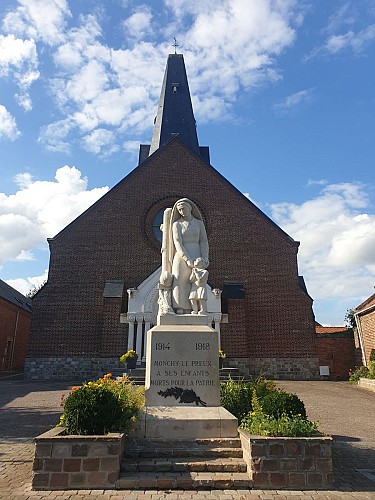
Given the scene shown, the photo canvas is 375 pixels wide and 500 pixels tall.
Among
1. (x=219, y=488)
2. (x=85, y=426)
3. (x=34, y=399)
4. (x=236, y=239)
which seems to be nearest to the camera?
(x=219, y=488)

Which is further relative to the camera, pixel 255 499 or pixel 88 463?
pixel 88 463

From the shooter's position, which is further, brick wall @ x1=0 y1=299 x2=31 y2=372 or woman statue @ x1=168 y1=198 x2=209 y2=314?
brick wall @ x1=0 y1=299 x2=31 y2=372

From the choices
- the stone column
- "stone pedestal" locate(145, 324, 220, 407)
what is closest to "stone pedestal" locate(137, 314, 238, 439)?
"stone pedestal" locate(145, 324, 220, 407)

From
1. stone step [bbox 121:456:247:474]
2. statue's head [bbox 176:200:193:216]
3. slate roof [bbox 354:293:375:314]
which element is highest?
slate roof [bbox 354:293:375:314]

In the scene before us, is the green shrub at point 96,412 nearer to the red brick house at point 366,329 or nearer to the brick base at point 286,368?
the brick base at point 286,368

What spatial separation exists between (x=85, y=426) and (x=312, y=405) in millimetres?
9126

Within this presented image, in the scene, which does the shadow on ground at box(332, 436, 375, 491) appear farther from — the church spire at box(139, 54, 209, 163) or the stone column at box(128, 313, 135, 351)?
the church spire at box(139, 54, 209, 163)

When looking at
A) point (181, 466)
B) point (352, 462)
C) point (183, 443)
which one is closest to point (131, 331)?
point (183, 443)

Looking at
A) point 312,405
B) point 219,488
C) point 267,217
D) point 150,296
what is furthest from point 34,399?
point 267,217

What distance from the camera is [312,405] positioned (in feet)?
41.5

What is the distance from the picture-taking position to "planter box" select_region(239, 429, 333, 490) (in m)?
5.32

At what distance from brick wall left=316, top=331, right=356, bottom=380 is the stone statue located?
18.9 meters

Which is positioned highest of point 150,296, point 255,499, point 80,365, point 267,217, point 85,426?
point 267,217

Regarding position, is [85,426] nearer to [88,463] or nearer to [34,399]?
[88,463]
